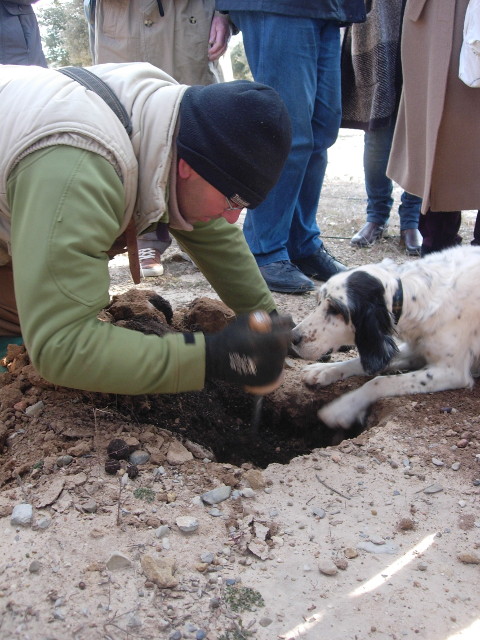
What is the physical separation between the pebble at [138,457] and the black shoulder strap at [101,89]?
129 cm

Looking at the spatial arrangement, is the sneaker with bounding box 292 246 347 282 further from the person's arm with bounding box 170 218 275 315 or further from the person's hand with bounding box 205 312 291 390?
the person's hand with bounding box 205 312 291 390

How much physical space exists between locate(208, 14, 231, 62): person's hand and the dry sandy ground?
309 centimetres

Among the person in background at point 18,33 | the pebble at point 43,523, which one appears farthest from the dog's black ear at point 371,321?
the person in background at point 18,33

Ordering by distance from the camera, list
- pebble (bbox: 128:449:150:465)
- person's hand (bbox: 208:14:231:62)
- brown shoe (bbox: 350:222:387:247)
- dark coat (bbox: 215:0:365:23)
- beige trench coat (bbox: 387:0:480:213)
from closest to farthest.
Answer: pebble (bbox: 128:449:150:465) < beige trench coat (bbox: 387:0:480:213) < dark coat (bbox: 215:0:365:23) < person's hand (bbox: 208:14:231:62) < brown shoe (bbox: 350:222:387:247)

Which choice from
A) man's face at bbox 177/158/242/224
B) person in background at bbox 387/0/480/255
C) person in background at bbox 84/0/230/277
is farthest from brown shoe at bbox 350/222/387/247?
man's face at bbox 177/158/242/224

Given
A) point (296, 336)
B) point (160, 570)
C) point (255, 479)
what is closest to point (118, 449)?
point (255, 479)

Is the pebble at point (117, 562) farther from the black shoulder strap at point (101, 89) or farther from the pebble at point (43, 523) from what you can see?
the black shoulder strap at point (101, 89)

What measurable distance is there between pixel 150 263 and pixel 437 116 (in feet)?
8.14

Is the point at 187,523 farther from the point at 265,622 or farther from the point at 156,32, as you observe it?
the point at 156,32

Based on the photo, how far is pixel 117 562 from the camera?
225cm

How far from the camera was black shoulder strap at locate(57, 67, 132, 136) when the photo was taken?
8.27 feet

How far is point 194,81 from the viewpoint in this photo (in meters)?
5.23

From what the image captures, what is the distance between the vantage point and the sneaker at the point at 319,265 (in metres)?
5.50

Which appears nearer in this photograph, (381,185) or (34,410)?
(34,410)
